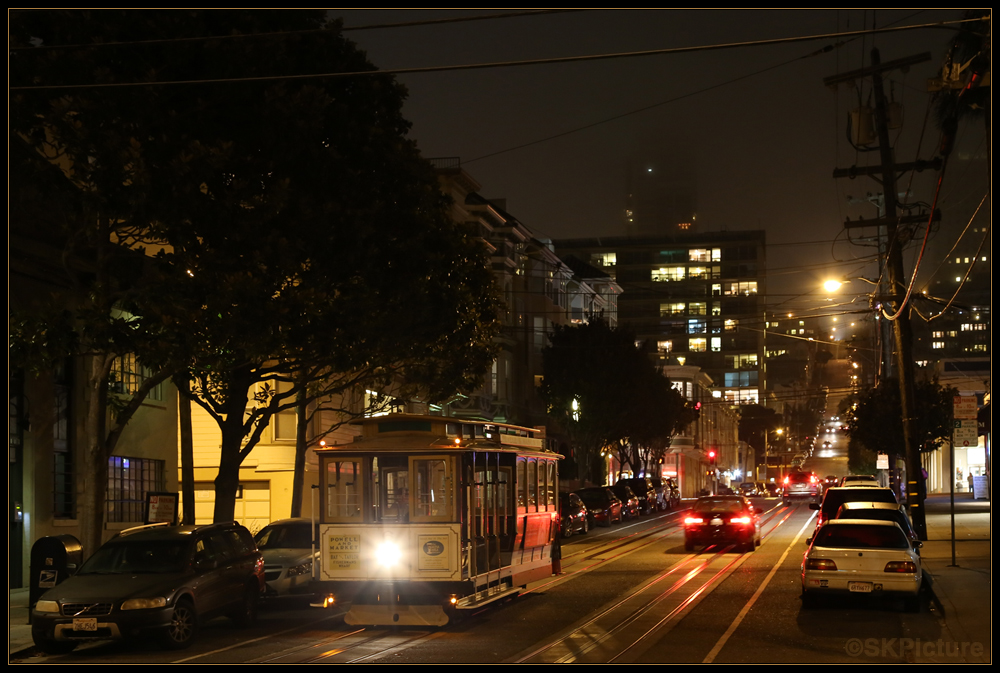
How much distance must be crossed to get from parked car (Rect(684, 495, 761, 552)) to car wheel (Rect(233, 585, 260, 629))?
51.7ft

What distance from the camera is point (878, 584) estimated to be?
54.9 feet

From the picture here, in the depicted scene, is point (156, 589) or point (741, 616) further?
point (741, 616)

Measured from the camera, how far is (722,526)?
1187 inches

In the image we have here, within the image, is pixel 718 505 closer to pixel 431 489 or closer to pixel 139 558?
pixel 431 489

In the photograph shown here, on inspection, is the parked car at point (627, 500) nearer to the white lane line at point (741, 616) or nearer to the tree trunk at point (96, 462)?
the white lane line at point (741, 616)

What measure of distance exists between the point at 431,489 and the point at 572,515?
82.4 ft

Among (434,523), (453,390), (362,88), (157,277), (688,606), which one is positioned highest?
(362,88)

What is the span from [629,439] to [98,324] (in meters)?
50.1

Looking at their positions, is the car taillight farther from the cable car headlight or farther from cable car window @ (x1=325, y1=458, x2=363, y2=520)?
cable car window @ (x1=325, y1=458, x2=363, y2=520)

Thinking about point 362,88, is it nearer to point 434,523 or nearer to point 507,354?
point 434,523

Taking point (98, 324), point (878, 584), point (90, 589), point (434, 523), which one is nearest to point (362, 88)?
point (98, 324)

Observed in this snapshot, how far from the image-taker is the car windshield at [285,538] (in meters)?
20.7

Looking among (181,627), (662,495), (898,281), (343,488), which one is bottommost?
(662,495)

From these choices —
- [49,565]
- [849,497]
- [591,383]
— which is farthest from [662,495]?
[49,565]
